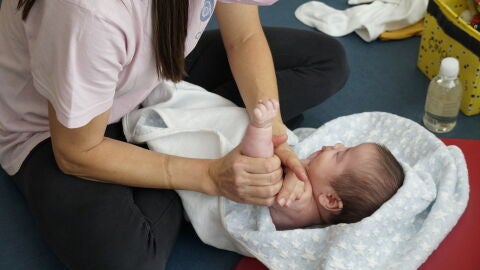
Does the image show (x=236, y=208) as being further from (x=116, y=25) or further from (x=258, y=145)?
(x=116, y=25)

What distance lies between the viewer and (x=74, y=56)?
34.8 inches

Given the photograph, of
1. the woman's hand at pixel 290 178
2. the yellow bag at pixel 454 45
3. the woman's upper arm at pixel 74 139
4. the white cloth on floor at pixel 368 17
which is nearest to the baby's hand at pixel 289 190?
the woman's hand at pixel 290 178

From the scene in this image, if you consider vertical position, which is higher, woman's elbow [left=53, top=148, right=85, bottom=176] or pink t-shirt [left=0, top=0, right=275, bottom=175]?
pink t-shirt [left=0, top=0, right=275, bottom=175]

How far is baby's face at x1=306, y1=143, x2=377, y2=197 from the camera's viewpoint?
1.14 meters

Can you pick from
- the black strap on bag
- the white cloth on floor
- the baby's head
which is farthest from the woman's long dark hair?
the white cloth on floor

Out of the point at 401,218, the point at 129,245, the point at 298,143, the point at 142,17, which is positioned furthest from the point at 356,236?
the point at 142,17

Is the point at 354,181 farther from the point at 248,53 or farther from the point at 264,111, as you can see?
the point at 248,53

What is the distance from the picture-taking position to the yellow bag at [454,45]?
156cm

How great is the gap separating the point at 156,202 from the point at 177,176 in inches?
3.8

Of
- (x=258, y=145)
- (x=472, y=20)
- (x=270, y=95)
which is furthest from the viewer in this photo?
(x=472, y=20)

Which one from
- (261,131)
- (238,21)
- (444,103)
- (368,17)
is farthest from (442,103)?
(261,131)

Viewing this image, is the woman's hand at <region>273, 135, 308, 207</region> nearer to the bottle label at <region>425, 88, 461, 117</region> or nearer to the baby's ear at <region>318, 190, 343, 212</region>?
the baby's ear at <region>318, 190, 343, 212</region>

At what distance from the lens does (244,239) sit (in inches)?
46.2

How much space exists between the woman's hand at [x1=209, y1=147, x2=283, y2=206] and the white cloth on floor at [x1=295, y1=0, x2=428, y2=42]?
1018 mm
